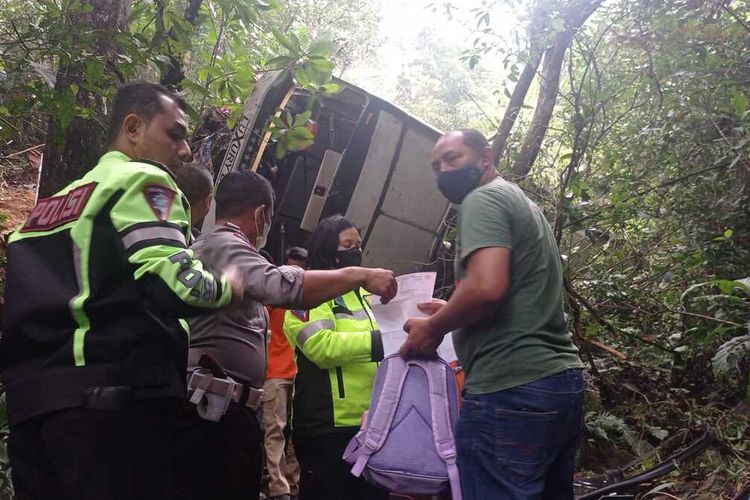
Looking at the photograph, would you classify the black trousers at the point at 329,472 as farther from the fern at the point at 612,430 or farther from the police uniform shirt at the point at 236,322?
the fern at the point at 612,430

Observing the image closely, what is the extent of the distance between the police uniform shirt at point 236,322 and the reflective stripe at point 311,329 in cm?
19

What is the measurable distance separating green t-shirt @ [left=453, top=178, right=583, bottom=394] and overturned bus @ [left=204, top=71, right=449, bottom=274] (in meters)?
4.65

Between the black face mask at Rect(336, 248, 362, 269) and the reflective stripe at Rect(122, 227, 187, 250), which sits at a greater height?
the black face mask at Rect(336, 248, 362, 269)

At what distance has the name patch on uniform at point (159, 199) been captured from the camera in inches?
69.3

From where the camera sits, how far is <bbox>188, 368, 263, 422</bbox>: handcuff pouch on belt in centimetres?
246

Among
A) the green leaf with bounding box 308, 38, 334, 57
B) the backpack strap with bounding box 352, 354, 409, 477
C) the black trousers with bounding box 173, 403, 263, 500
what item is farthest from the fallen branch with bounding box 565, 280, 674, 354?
the black trousers with bounding box 173, 403, 263, 500

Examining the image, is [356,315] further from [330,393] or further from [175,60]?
[175,60]

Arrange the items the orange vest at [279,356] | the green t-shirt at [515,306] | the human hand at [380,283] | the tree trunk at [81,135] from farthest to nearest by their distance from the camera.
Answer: the orange vest at [279,356], the tree trunk at [81,135], the human hand at [380,283], the green t-shirt at [515,306]

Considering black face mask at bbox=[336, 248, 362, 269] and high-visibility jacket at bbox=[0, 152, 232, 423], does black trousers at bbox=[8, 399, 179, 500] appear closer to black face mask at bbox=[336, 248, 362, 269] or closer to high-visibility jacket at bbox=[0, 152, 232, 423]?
high-visibility jacket at bbox=[0, 152, 232, 423]

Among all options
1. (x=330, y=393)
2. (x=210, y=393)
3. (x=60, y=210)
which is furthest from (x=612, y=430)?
(x=60, y=210)

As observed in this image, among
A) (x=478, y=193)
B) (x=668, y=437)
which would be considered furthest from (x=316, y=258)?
(x=668, y=437)

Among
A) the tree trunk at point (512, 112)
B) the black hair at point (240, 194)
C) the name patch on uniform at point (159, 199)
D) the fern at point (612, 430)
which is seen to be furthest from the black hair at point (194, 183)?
the tree trunk at point (512, 112)

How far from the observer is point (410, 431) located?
245 centimetres

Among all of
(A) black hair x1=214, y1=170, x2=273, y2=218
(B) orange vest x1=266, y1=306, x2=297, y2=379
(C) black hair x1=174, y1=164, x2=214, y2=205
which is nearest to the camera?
(A) black hair x1=214, y1=170, x2=273, y2=218
